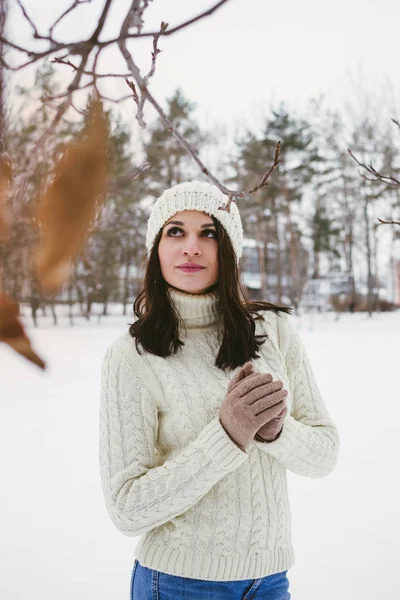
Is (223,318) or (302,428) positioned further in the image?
(223,318)

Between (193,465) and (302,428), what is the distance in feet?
0.70

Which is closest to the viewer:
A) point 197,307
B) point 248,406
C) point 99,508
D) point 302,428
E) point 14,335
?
point 14,335

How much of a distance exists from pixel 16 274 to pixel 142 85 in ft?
0.53

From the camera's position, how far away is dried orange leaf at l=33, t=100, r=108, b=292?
0.68ft

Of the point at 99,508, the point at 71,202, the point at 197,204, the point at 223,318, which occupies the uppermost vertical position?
the point at 197,204

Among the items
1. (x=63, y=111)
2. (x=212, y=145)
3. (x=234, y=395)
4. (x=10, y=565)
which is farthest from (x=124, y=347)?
(x=10, y=565)

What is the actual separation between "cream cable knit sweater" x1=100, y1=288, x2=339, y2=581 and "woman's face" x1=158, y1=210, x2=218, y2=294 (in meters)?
0.05

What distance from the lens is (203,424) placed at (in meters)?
→ 0.97

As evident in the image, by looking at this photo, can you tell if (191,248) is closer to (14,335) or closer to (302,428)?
(302,428)

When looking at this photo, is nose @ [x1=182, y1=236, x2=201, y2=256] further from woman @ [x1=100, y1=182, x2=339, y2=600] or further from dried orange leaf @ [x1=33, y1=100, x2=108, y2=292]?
dried orange leaf @ [x1=33, y1=100, x2=108, y2=292]

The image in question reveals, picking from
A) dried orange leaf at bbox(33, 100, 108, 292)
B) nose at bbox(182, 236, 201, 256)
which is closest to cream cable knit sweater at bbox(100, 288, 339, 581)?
nose at bbox(182, 236, 201, 256)

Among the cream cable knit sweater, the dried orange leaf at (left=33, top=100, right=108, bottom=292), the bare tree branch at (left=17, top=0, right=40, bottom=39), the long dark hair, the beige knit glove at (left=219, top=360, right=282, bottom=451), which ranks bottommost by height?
the cream cable knit sweater

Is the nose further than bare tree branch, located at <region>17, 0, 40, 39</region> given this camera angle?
Yes

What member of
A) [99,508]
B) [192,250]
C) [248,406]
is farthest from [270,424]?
[99,508]
